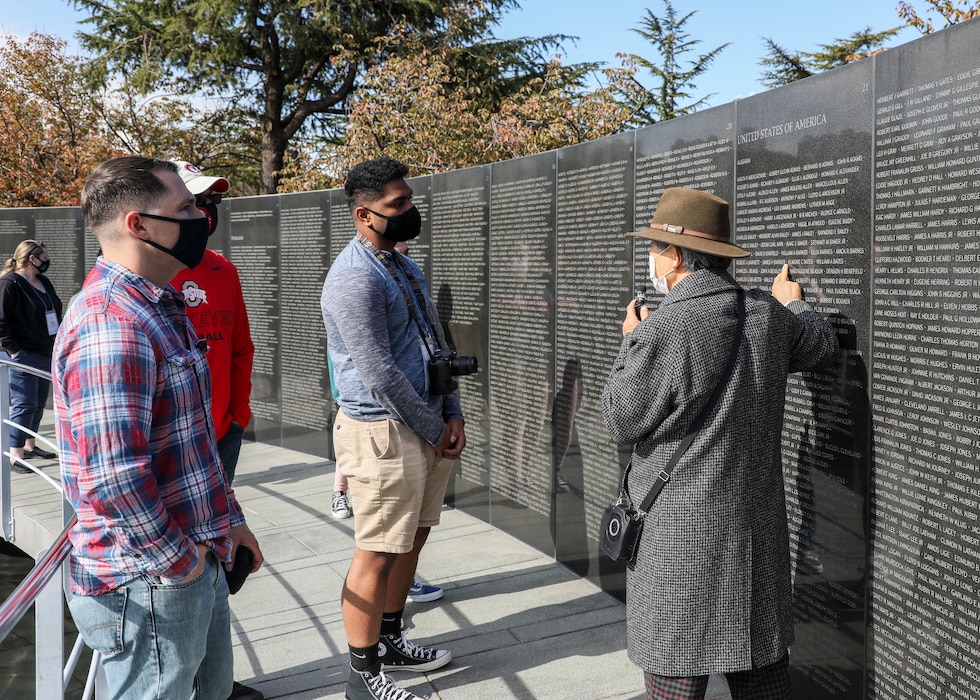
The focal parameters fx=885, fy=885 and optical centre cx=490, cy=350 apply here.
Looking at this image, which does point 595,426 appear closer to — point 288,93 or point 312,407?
point 312,407

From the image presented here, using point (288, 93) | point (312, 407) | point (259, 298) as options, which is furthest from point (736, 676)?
point (288, 93)

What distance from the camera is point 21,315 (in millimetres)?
8477

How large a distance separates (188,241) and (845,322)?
219cm

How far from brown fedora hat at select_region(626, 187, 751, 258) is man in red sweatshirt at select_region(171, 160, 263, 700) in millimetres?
1954

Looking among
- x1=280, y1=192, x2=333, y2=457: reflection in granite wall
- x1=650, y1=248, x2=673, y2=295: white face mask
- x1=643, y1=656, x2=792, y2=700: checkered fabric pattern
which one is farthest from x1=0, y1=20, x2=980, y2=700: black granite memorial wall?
x1=280, y1=192, x2=333, y2=457: reflection in granite wall

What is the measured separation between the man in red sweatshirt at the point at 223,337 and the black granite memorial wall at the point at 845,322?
1.92 m

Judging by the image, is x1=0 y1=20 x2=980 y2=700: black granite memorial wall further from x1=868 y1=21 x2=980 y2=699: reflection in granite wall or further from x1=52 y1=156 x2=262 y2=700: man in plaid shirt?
x1=52 y1=156 x2=262 y2=700: man in plaid shirt

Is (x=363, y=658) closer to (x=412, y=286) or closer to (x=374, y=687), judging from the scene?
(x=374, y=687)

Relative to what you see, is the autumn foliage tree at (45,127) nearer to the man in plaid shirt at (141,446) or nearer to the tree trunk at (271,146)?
the tree trunk at (271,146)

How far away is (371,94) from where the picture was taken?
49.1 feet

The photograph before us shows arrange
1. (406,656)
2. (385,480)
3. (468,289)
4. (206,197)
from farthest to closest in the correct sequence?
Result: 1. (468,289)
2. (406,656)
3. (385,480)
4. (206,197)

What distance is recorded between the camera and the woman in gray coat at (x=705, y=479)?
2.57 meters

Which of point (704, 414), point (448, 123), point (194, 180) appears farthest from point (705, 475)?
point (448, 123)

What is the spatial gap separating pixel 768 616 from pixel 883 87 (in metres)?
1.75
